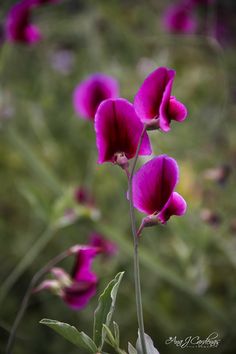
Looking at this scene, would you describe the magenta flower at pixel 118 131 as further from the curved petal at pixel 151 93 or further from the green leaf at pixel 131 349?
the green leaf at pixel 131 349

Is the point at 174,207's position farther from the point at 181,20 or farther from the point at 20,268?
the point at 181,20

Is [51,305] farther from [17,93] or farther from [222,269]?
[17,93]

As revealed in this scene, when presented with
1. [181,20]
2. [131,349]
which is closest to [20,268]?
[131,349]

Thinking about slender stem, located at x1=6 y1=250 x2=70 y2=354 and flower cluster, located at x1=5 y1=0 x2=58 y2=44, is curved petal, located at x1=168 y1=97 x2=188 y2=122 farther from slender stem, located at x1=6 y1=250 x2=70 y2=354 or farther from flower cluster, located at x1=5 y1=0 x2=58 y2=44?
flower cluster, located at x1=5 y1=0 x2=58 y2=44

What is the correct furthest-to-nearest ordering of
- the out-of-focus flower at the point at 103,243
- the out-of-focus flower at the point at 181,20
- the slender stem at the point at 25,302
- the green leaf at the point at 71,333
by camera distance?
the out-of-focus flower at the point at 181,20 < the out-of-focus flower at the point at 103,243 < the slender stem at the point at 25,302 < the green leaf at the point at 71,333

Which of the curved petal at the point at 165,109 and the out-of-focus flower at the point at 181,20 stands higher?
the out-of-focus flower at the point at 181,20

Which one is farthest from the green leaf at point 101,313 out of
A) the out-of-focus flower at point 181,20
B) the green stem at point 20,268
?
the out-of-focus flower at point 181,20
